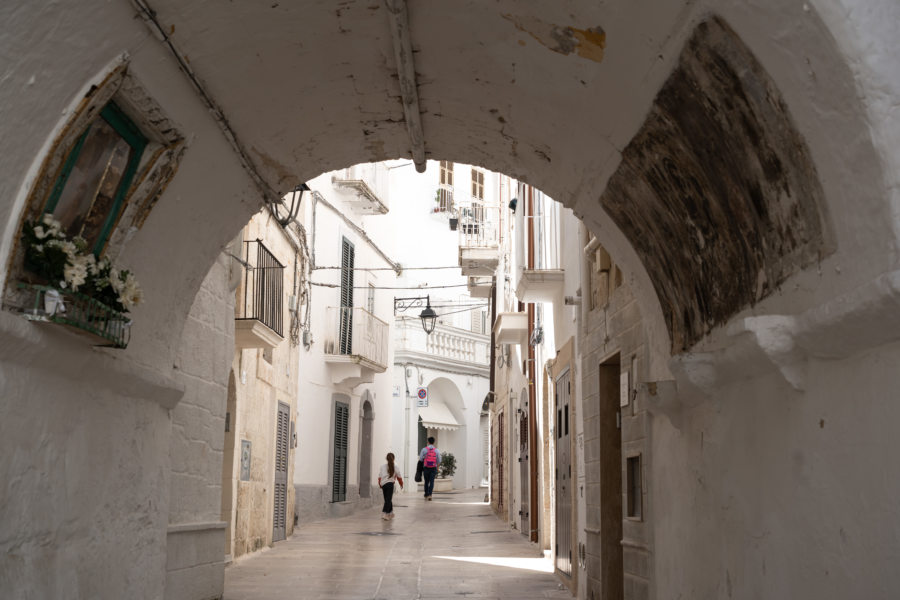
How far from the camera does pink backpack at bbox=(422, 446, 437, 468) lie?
2849cm

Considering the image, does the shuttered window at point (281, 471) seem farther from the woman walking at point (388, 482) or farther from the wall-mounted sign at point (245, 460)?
the woman walking at point (388, 482)

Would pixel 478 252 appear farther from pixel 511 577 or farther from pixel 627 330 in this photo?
pixel 627 330

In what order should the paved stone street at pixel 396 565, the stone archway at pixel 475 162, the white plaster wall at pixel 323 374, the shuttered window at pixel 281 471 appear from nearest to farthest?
1. the stone archway at pixel 475 162
2. the paved stone street at pixel 396 565
3. the shuttered window at pixel 281 471
4. the white plaster wall at pixel 323 374

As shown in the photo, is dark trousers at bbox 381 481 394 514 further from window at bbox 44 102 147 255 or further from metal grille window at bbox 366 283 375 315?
window at bbox 44 102 147 255

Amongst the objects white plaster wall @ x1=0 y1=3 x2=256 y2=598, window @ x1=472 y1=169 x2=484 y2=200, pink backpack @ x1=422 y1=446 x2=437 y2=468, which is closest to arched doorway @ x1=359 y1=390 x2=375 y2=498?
pink backpack @ x1=422 y1=446 x2=437 y2=468

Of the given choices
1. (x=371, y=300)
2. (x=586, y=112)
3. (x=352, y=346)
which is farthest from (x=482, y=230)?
(x=586, y=112)

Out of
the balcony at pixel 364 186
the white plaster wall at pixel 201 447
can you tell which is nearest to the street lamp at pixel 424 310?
the balcony at pixel 364 186

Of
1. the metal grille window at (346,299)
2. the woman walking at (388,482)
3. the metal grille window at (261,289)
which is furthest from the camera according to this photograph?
the metal grille window at (346,299)

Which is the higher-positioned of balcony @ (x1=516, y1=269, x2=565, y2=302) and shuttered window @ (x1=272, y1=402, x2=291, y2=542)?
balcony @ (x1=516, y1=269, x2=565, y2=302)

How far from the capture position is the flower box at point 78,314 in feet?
13.9

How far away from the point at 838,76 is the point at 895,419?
1.07 metres

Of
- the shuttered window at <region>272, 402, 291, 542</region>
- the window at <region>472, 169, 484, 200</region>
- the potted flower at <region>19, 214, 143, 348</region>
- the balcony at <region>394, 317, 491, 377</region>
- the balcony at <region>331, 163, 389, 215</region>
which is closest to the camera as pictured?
the potted flower at <region>19, 214, 143, 348</region>

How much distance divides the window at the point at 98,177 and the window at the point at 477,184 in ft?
112

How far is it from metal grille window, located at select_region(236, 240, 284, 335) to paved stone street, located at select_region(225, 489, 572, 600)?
10.3 feet
